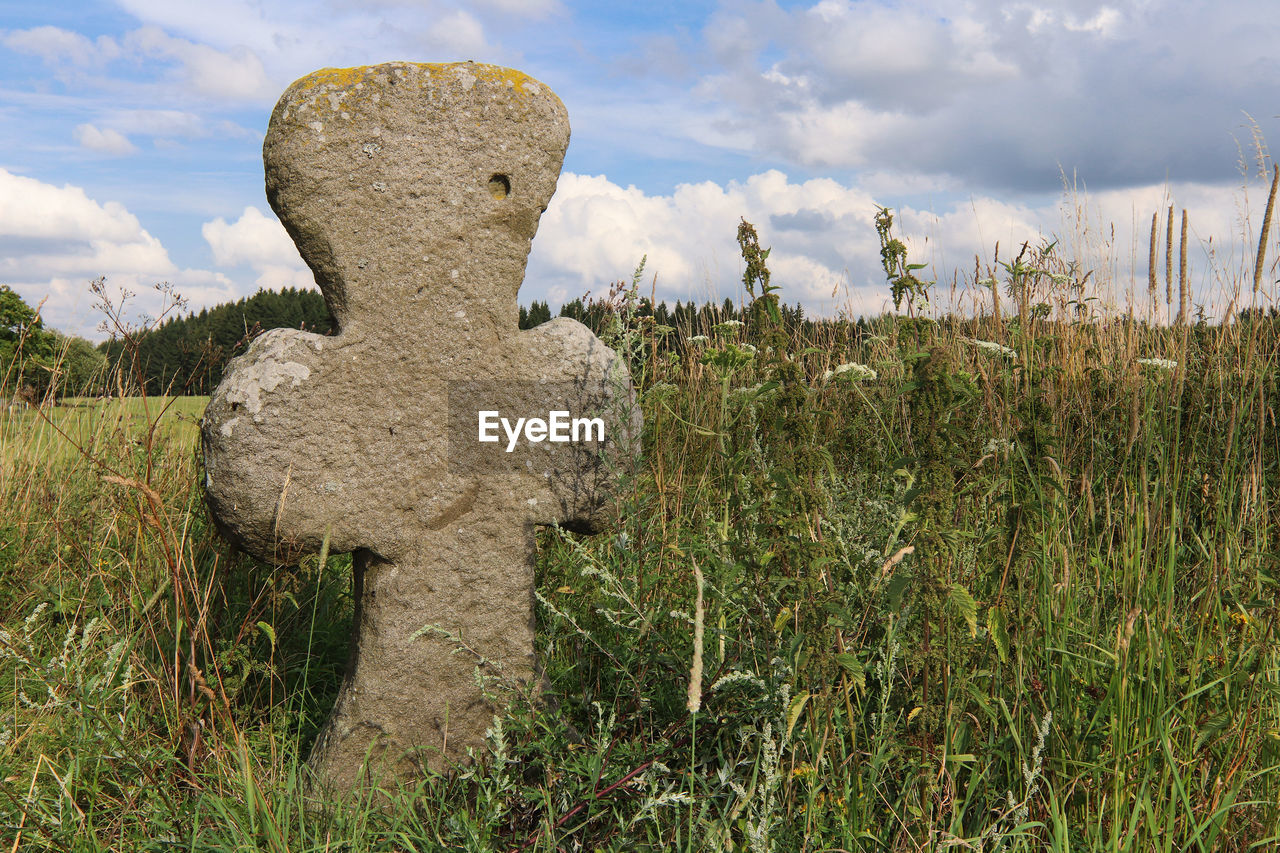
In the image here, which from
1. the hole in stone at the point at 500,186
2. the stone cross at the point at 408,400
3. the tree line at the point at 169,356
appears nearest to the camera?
the stone cross at the point at 408,400

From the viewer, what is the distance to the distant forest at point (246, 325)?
3.91m

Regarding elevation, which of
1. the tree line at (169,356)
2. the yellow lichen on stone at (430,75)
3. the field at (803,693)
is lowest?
the field at (803,693)

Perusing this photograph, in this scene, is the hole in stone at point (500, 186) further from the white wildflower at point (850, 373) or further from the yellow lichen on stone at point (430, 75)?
the white wildflower at point (850, 373)

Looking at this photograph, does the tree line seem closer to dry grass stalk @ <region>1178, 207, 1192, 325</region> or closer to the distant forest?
the distant forest

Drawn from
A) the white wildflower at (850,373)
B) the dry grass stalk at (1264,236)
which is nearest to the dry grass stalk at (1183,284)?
the dry grass stalk at (1264,236)

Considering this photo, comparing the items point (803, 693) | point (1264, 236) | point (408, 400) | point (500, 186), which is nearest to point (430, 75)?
point (500, 186)

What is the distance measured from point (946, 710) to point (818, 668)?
0.34 metres

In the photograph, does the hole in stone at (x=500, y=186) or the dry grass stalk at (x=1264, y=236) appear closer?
the hole in stone at (x=500, y=186)

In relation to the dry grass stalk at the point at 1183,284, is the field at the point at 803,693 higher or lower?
lower

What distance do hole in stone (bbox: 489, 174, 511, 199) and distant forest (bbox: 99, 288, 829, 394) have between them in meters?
0.63

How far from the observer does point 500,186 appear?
2445 mm

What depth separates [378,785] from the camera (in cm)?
235

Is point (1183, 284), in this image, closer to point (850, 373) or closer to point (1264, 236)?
point (1264, 236)

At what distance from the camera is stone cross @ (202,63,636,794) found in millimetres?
2303
